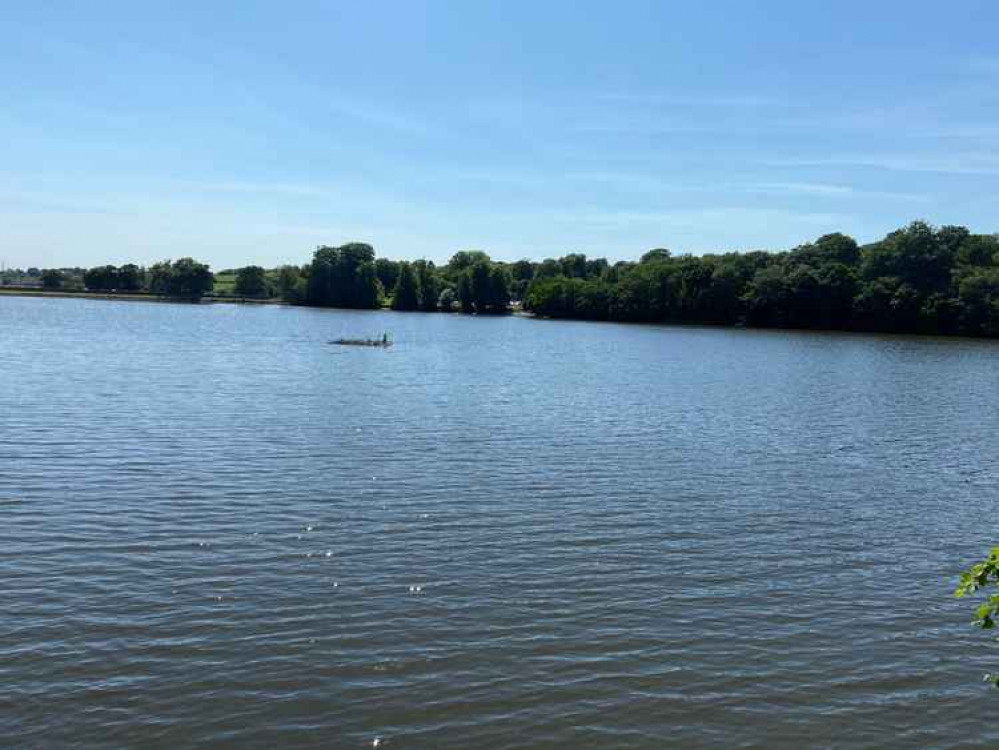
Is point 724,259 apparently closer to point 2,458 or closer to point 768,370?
point 768,370

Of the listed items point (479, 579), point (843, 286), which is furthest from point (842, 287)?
point (479, 579)

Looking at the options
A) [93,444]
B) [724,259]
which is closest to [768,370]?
[93,444]

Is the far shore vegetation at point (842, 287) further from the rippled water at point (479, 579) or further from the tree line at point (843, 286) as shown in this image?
the rippled water at point (479, 579)

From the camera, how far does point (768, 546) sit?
18781mm

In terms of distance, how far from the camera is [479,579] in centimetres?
1573

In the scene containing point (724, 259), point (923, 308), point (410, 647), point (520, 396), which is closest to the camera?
point (410, 647)

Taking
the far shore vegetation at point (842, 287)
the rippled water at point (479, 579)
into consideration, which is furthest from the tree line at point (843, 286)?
the rippled water at point (479, 579)

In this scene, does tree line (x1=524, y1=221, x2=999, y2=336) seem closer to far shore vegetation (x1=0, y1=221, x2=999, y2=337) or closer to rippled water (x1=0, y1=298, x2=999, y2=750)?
far shore vegetation (x1=0, y1=221, x2=999, y2=337)

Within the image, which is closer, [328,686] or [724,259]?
[328,686]

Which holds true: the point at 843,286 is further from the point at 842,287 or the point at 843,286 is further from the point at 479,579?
the point at 479,579

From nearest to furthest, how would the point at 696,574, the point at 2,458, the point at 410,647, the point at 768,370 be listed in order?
the point at 410,647 → the point at 696,574 → the point at 2,458 → the point at 768,370

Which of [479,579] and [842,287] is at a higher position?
[842,287]

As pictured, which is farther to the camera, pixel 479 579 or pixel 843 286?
pixel 843 286

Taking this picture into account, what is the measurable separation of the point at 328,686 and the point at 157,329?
101 m
